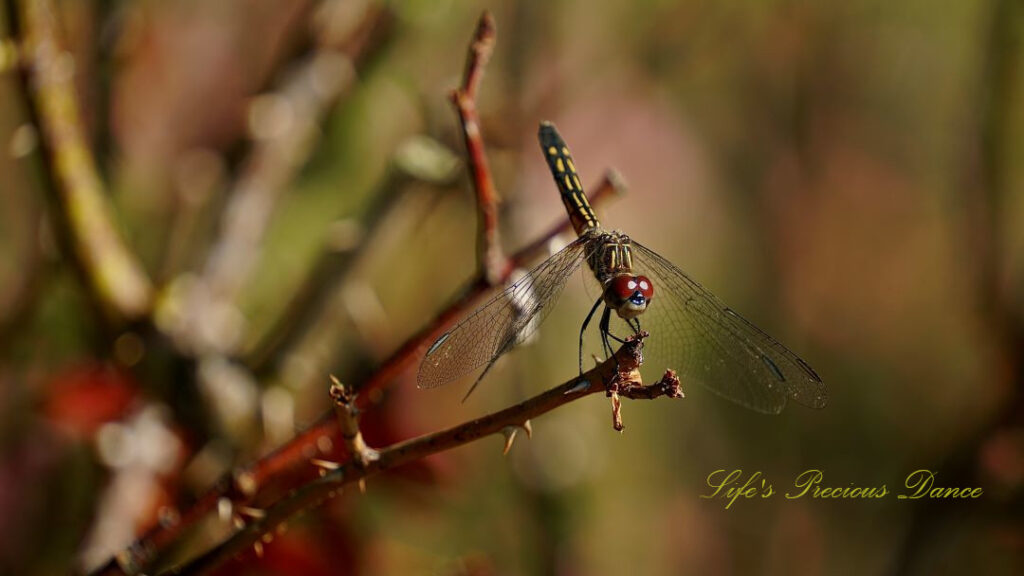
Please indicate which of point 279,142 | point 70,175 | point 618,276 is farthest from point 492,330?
point 279,142

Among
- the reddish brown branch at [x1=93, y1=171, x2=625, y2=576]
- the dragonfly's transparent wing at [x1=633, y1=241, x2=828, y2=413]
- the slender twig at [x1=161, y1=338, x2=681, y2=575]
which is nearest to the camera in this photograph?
the slender twig at [x1=161, y1=338, x2=681, y2=575]

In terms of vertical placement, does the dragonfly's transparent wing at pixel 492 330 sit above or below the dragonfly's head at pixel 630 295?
above

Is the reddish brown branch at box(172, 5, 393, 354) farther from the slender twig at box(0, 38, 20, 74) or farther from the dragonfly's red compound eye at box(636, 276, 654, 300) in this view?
the dragonfly's red compound eye at box(636, 276, 654, 300)

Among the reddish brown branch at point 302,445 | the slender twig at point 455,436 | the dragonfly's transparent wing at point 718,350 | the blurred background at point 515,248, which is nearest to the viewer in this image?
the slender twig at point 455,436

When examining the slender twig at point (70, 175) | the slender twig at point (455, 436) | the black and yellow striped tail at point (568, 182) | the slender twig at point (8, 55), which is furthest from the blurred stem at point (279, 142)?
the slender twig at point (455, 436)

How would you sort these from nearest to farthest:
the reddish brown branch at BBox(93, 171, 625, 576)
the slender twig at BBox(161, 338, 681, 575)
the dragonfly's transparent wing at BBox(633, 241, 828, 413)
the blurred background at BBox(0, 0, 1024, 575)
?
the slender twig at BBox(161, 338, 681, 575), the reddish brown branch at BBox(93, 171, 625, 576), the dragonfly's transparent wing at BBox(633, 241, 828, 413), the blurred background at BBox(0, 0, 1024, 575)

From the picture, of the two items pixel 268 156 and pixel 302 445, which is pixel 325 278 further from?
pixel 302 445

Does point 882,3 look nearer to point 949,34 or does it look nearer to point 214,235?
point 949,34

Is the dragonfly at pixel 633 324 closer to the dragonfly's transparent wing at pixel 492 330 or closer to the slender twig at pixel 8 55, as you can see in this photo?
the dragonfly's transparent wing at pixel 492 330

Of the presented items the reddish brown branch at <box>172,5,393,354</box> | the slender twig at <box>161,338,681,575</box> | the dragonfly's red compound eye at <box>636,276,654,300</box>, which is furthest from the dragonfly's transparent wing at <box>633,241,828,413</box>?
the reddish brown branch at <box>172,5,393,354</box>
